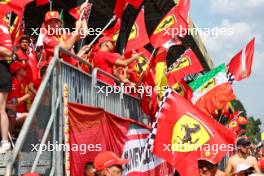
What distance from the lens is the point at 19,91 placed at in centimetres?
713

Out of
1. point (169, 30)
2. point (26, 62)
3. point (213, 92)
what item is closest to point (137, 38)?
point (169, 30)

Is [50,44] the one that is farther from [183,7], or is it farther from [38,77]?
[183,7]

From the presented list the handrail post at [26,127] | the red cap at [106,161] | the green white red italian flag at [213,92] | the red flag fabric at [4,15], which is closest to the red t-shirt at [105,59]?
the red flag fabric at [4,15]

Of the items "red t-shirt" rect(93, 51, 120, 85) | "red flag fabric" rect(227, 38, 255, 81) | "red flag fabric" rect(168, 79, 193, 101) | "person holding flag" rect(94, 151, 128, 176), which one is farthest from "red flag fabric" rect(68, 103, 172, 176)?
"red flag fabric" rect(227, 38, 255, 81)

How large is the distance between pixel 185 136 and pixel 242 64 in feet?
15.8

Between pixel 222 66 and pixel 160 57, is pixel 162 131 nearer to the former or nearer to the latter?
pixel 160 57

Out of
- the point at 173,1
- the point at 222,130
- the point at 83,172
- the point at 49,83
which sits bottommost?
the point at 83,172

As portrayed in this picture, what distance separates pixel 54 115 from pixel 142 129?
3.15m

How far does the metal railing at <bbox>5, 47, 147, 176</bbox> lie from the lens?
4.87 m

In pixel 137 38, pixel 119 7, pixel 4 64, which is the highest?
pixel 119 7

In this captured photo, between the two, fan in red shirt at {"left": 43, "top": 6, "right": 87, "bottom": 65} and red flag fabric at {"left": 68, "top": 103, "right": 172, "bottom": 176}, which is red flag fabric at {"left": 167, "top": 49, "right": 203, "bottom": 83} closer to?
red flag fabric at {"left": 68, "top": 103, "right": 172, "bottom": 176}

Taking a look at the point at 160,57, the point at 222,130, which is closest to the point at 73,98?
the point at 222,130

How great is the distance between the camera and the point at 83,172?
615 centimetres

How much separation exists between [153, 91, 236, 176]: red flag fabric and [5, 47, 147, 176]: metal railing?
0.86 metres
